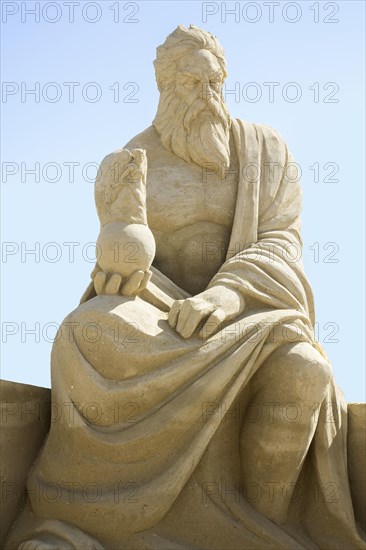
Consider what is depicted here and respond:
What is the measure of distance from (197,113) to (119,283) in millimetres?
1361

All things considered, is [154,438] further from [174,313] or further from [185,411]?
[174,313]

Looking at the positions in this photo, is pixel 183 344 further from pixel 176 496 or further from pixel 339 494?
pixel 339 494

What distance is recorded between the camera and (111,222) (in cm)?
623

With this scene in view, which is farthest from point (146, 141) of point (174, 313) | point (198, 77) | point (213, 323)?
point (213, 323)

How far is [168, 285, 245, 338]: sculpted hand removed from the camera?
19.5 ft

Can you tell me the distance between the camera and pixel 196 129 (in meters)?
6.92

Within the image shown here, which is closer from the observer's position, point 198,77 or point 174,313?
point 174,313

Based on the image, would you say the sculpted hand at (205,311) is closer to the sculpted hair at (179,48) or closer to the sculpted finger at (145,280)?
the sculpted finger at (145,280)

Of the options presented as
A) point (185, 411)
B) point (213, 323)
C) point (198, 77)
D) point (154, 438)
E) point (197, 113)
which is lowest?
point (154, 438)

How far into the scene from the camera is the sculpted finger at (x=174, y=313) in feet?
19.7

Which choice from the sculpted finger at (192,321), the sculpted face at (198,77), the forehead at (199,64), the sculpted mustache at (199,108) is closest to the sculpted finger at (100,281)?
the sculpted finger at (192,321)

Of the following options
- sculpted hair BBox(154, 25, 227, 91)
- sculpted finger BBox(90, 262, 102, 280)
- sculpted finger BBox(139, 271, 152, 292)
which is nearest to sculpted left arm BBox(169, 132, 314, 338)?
sculpted finger BBox(139, 271, 152, 292)

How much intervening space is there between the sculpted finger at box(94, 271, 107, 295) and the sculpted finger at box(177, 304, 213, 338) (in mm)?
492

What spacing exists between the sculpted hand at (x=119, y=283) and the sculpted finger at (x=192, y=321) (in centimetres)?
34
